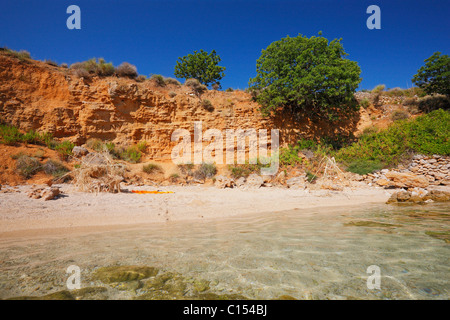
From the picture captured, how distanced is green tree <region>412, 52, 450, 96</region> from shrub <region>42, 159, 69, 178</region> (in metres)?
27.6

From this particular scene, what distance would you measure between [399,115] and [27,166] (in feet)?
84.1

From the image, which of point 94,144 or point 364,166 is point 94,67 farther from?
point 364,166

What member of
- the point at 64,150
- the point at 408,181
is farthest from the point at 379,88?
the point at 64,150

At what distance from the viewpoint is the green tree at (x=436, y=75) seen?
56.1 feet

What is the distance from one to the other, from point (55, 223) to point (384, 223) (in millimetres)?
6991

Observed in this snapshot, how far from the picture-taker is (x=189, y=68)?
71.9 feet

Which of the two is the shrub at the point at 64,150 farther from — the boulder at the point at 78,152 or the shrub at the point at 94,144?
the shrub at the point at 94,144

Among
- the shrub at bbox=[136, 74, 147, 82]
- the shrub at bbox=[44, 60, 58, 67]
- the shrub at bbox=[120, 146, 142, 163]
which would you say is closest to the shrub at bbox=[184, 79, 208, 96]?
the shrub at bbox=[136, 74, 147, 82]

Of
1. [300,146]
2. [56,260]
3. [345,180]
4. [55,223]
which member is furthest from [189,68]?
[56,260]

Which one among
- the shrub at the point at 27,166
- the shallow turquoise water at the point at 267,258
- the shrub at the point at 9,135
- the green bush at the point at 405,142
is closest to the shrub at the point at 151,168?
the shrub at the point at 27,166

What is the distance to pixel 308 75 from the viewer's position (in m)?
13.9

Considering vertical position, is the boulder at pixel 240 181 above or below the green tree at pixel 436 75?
below

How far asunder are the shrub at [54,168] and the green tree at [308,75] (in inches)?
524

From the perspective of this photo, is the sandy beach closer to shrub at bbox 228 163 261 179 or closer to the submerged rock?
the submerged rock
